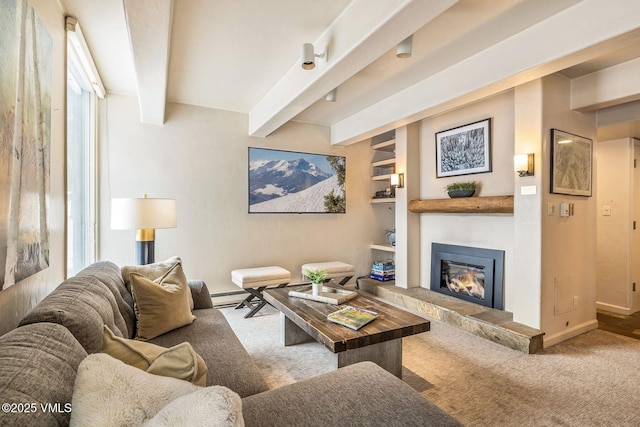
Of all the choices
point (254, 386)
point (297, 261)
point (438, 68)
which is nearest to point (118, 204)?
point (254, 386)

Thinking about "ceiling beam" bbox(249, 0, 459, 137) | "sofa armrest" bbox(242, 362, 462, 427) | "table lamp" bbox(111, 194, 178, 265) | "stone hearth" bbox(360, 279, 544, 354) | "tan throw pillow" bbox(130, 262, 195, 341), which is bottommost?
"stone hearth" bbox(360, 279, 544, 354)

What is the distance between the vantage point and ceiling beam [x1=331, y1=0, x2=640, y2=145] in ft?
6.10

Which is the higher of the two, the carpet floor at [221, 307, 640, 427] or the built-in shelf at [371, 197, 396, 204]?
the built-in shelf at [371, 197, 396, 204]

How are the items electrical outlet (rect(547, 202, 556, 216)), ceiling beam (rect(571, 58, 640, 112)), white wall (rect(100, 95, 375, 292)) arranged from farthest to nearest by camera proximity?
white wall (rect(100, 95, 375, 292))
electrical outlet (rect(547, 202, 556, 216))
ceiling beam (rect(571, 58, 640, 112))

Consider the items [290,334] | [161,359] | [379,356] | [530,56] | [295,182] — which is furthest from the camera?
[295,182]

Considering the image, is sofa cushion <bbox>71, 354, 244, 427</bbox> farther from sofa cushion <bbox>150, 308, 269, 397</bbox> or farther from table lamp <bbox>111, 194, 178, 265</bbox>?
table lamp <bbox>111, 194, 178, 265</bbox>

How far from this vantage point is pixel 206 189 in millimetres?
4023

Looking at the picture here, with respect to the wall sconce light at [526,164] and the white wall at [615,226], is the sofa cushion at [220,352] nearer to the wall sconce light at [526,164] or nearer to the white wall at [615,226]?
the wall sconce light at [526,164]

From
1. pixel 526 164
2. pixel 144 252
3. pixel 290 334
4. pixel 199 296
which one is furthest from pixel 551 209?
pixel 144 252

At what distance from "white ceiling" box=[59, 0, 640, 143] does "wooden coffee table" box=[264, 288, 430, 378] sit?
178cm

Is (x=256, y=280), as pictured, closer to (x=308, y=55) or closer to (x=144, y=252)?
(x=144, y=252)

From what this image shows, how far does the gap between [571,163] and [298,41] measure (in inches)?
106

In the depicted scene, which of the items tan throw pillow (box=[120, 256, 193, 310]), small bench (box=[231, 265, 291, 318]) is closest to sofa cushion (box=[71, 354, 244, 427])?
tan throw pillow (box=[120, 256, 193, 310])

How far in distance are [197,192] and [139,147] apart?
808 mm
